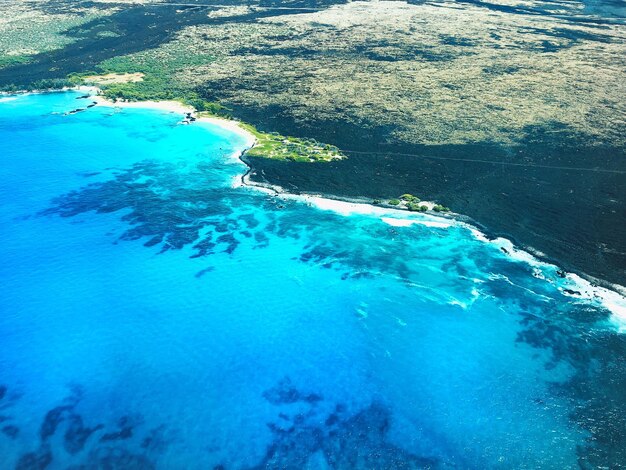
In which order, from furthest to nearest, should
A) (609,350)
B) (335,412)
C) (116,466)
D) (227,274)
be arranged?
(227,274), (609,350), (335,412), (116,466)

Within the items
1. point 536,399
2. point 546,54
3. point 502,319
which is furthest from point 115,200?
point 546,54

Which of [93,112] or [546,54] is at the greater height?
[546,54]

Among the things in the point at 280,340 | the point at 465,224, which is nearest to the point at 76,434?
the point at 280,340

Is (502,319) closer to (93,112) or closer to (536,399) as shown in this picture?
(536,399)

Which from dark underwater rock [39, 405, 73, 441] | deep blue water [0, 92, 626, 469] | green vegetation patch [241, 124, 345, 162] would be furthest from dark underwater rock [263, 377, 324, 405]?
green vegetation patch [241, 124, 345, 162]

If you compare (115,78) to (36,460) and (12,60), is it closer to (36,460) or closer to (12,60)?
(12,60)

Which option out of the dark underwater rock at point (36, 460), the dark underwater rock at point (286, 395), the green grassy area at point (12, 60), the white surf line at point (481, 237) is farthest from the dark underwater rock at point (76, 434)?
the green grassy area at point (12, 60)

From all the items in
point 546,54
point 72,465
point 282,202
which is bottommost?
point 72,465
